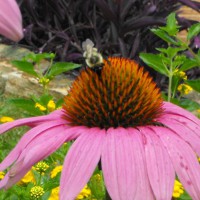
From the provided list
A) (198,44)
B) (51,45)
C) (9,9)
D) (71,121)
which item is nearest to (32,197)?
(71,121)

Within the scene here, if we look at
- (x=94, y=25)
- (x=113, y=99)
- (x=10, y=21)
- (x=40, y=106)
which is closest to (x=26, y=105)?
(x=40, y=106)

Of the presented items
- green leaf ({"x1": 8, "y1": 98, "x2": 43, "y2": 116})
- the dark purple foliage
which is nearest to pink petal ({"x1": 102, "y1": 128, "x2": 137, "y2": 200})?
green leaf ({"x1": 8, "y1": 98, "x2": 43, "y2": 116})

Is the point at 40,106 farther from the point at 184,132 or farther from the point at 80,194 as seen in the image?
the point at 184,132

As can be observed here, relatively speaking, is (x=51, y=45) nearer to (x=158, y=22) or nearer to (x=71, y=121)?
(x=158, y=22)

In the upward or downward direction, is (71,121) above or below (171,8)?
below

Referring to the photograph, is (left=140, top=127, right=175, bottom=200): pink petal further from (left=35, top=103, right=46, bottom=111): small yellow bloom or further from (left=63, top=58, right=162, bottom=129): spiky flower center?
(left=35, top=103, right=46, bottom=111): small yellow bloom

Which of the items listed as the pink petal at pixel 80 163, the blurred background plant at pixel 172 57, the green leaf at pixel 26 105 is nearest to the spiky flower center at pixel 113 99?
the pink petal at pixel 80 163
